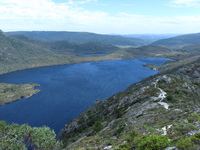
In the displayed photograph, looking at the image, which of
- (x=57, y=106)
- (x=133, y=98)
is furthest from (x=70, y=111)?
(x=133, y=98)

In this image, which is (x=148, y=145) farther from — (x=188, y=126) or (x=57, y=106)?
(x=57, y=106)

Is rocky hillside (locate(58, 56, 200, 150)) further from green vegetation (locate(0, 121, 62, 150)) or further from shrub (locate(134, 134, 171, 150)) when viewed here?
green vegetation (locate(0, 121, 62, 150))

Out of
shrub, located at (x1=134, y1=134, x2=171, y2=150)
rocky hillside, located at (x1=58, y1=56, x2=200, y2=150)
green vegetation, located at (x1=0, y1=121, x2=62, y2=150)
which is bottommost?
green vegetation, located at (x1=0, y1=121, x2=62, y2=150)

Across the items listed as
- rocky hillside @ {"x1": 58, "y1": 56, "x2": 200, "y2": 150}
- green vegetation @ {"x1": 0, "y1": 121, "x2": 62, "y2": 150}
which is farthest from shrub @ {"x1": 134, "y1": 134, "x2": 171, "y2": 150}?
green vegetation @ {"x1": 0, "y1": 121, "x2": 62, "y2": 150}

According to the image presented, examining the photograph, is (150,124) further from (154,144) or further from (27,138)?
(27,138)

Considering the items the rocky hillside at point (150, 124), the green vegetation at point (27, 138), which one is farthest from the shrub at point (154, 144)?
the green vegetation at point (27, 138)

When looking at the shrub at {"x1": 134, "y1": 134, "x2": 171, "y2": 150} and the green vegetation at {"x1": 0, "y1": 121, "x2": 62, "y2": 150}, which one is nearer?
the shrub at {"x1": 134, "y1": 134, "x2": 171, "y2": 150}

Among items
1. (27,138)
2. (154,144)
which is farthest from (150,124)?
(27,138)

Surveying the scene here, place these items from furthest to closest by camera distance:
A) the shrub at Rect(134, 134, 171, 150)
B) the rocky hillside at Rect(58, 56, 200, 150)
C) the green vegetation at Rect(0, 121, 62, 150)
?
the green vegetation at Rect(0, 121, 62, 150), the rocky hillside at Rect(58, 56, 200, 150), the shrub at Rect(134, 134, 171, 150)

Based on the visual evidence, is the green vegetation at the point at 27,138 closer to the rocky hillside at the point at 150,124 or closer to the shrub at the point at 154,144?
the rocky hillside at the point at 150,124
